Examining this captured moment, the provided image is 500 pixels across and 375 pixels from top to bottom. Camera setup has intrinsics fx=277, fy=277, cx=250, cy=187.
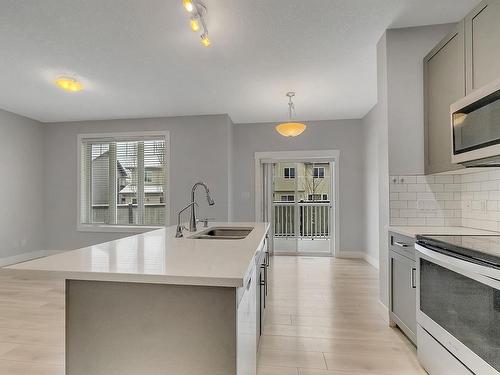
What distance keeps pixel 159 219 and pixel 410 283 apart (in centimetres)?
425

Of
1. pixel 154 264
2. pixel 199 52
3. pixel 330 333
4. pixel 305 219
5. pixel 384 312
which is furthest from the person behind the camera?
pixel 305 219

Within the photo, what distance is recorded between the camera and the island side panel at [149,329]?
1011mm

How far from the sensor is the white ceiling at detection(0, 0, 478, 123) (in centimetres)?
222

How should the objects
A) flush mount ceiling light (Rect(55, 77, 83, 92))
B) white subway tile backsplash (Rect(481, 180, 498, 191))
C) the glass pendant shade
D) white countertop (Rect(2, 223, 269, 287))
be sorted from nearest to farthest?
white countertop (Rect(2, 223, 269, 287)), white subway tile backsplash (Rect(481, 180, 498, 191)), flush mount ceiling light (Rect(55, 77, 83, 92)), the glass pendant shade

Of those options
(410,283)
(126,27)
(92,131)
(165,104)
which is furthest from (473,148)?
(92,131)

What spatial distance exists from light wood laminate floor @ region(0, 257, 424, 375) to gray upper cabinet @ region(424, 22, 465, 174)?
144cm

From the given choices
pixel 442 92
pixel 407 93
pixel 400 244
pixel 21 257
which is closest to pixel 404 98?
pixel 407 93

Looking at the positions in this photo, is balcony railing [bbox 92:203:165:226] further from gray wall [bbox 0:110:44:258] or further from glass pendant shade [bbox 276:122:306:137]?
glass pendant shade [bbox 276:122:306:137]

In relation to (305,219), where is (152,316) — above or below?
above

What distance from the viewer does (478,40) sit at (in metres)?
1.84

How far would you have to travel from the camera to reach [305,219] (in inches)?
245

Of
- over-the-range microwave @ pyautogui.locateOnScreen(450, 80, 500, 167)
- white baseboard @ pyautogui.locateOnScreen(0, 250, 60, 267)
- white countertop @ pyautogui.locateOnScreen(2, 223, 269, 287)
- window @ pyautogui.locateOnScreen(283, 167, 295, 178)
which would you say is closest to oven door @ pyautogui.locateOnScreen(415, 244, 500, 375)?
over-the-range microwave @ pyautogui.locateOnScreen(450, 80, 500, 167)

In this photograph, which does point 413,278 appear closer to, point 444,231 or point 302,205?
point 444,231

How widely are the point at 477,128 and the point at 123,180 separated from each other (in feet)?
17.4
